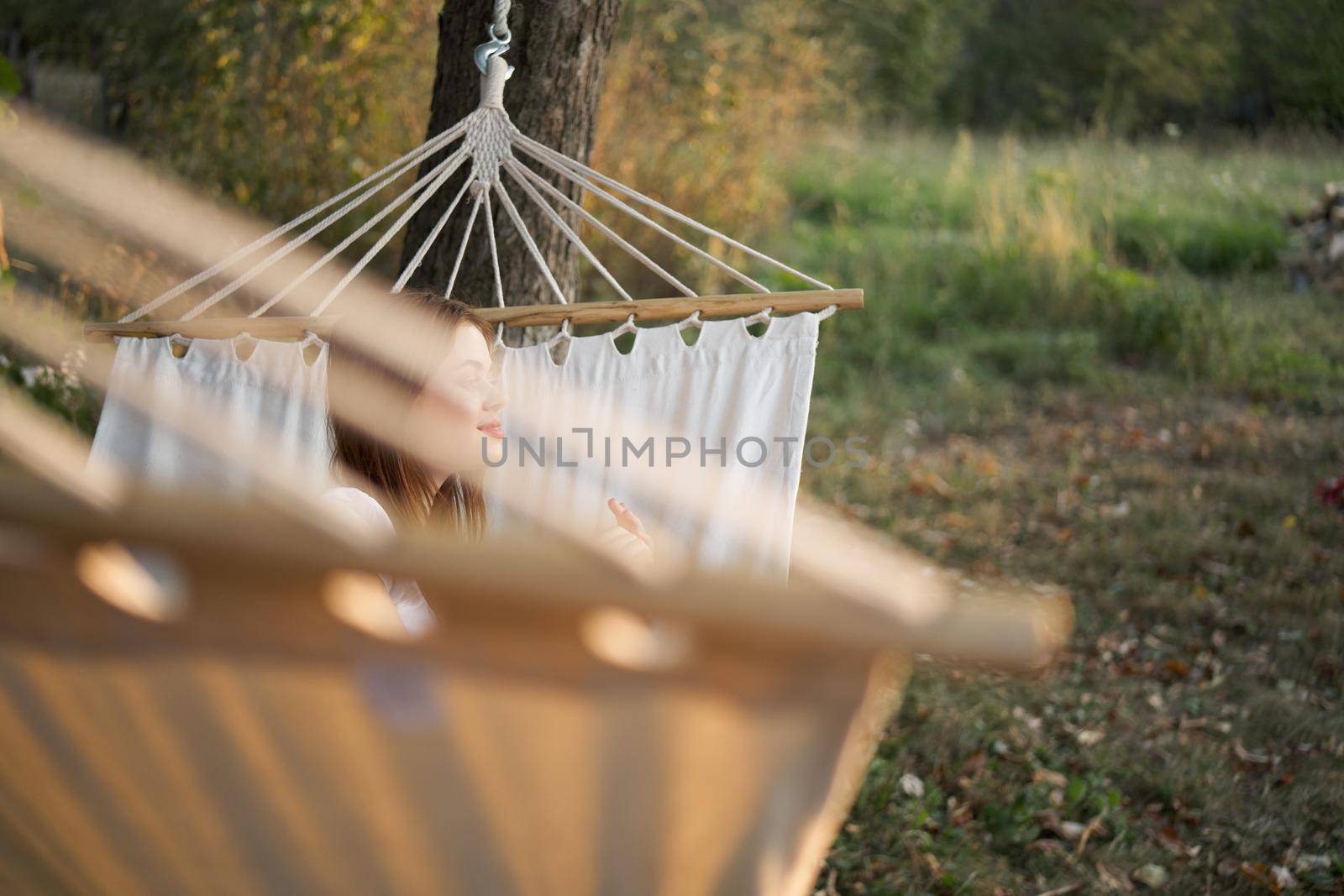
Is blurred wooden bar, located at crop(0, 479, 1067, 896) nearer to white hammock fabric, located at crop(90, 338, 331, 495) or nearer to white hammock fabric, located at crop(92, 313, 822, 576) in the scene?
white hammock fabric, located at crop(92, 313, 822, 576)

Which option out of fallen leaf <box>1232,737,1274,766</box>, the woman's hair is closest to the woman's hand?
the woman's hair

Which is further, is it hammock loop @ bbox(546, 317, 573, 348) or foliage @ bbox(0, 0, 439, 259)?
foliage @ bbox(0, 0, 439, 259)

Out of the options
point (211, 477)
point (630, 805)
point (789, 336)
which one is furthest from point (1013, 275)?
point (630, 805)

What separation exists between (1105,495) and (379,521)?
2.62 m

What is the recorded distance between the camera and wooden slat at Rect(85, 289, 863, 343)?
166 cm

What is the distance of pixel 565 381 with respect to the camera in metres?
1.85

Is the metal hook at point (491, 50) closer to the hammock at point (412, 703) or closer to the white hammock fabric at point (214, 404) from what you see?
the white hammock fabric at point (214, 404)

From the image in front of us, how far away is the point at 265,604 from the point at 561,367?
4.29 feet

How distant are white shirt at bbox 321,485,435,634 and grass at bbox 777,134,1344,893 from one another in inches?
39.8

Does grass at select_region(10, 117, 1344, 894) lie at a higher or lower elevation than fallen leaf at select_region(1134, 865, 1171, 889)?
higher

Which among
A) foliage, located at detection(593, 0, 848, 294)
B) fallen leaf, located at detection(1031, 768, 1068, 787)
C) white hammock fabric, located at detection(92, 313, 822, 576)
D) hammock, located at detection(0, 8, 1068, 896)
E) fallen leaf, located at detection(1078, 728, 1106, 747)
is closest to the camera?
hammock, located at detection(0, 8, 1068, 896)

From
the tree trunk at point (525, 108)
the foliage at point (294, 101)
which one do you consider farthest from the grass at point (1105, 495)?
the foliage at point (294, 101)

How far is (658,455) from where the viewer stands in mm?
1739

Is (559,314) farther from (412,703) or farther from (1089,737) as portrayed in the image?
(1089,737)
